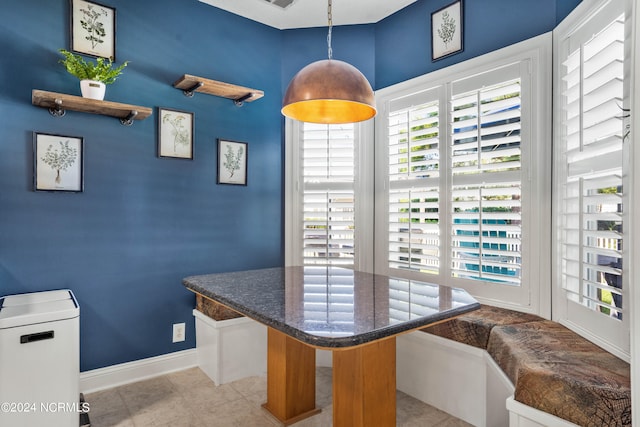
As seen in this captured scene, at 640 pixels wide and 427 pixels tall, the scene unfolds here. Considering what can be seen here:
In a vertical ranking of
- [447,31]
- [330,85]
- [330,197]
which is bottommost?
[330,197]

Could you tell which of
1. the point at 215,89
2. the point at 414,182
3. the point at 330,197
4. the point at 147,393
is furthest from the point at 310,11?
the point at 147,393

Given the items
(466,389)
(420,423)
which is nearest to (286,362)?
(420,423)

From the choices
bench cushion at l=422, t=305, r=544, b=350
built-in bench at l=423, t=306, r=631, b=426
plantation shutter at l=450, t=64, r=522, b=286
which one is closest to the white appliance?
bench cushion at l=422, t=305, r=544, b=350

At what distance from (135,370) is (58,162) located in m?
1.46

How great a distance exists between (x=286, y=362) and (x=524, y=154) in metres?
1.81

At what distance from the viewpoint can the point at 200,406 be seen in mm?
2414

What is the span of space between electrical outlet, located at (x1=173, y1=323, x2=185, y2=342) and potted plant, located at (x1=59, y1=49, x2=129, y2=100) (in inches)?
64.3

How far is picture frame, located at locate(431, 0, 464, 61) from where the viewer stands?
273 centimetres

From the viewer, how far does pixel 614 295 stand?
1677 mm

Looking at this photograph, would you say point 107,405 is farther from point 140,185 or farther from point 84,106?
point 84,106

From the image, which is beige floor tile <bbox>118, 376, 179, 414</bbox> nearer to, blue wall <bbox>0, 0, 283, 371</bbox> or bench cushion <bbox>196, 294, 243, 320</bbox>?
blue wall <bbox>0, 0, 283, 371</bbox>

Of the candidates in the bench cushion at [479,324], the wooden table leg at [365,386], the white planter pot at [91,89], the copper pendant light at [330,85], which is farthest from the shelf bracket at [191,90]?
the bench cushion at [479,324]

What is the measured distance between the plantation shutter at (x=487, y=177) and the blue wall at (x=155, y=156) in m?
0.31

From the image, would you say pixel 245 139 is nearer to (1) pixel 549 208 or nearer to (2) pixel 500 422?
Result: (1) pixel 549 208
